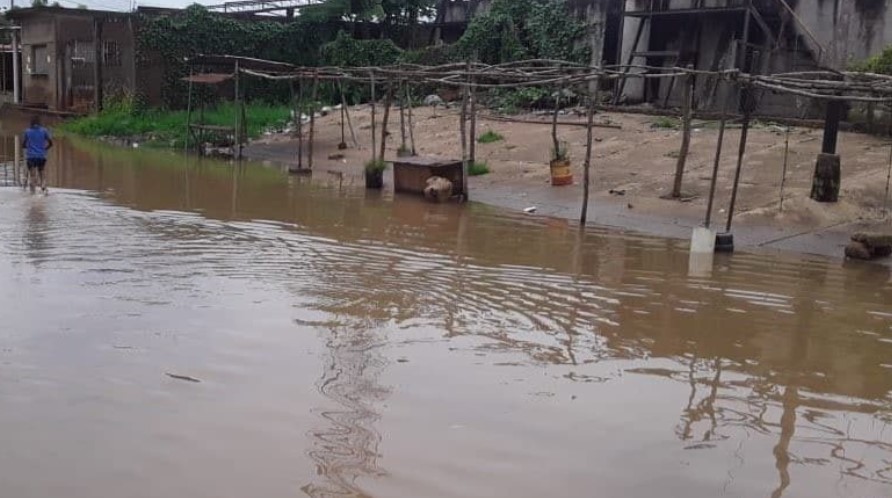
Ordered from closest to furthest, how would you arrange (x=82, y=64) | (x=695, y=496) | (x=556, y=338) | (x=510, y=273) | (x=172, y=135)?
(x=695, y=496) < (x=556, y=338) < (x=510, y=273) < (x=172, y=135) < (x=82, y=64)

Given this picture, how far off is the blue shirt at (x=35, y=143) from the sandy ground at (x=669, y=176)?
7.67 metres

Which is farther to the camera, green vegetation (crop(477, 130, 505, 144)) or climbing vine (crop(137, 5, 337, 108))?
climbing vine (crop(137, 5, 337, 108))

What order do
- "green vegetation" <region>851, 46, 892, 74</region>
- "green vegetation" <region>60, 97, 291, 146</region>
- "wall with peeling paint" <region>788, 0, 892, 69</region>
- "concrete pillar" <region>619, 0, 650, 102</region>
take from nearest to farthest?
"green vegetation" <region>851, 46, 892, 74</region>, "wall with peeling paint" <region>788, 0, 892, 69</region>, "concrete pillar" <region>619, 0, 650, 102</region>, "green vegetation" <region>60, 97, 291, 146</region>

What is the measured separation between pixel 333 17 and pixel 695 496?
33.5 metres

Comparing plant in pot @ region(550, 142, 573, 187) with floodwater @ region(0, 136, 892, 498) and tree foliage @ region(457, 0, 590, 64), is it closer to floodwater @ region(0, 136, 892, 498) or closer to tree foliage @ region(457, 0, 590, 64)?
floodwater @ region(0, 136, 892, 498)

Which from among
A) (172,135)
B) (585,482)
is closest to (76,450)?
(585,482)

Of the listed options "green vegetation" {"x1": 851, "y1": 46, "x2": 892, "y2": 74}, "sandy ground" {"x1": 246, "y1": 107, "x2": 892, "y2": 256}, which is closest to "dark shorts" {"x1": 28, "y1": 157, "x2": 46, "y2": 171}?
"sandy ground" {"x1": 246, "y1": 107, "x2": 892, "y2": 256}

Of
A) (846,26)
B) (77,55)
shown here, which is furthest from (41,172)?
(77,55)

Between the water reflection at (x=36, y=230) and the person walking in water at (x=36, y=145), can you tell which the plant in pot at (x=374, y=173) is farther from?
the water reflection at (x=36, y=230)

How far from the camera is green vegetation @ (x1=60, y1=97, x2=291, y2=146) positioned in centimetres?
2898

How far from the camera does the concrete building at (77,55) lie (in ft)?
109

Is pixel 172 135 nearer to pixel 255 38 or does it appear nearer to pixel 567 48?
pixel 255 38

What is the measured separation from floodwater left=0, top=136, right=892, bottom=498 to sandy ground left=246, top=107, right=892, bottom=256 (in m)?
2.47

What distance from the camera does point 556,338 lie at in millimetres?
7129
